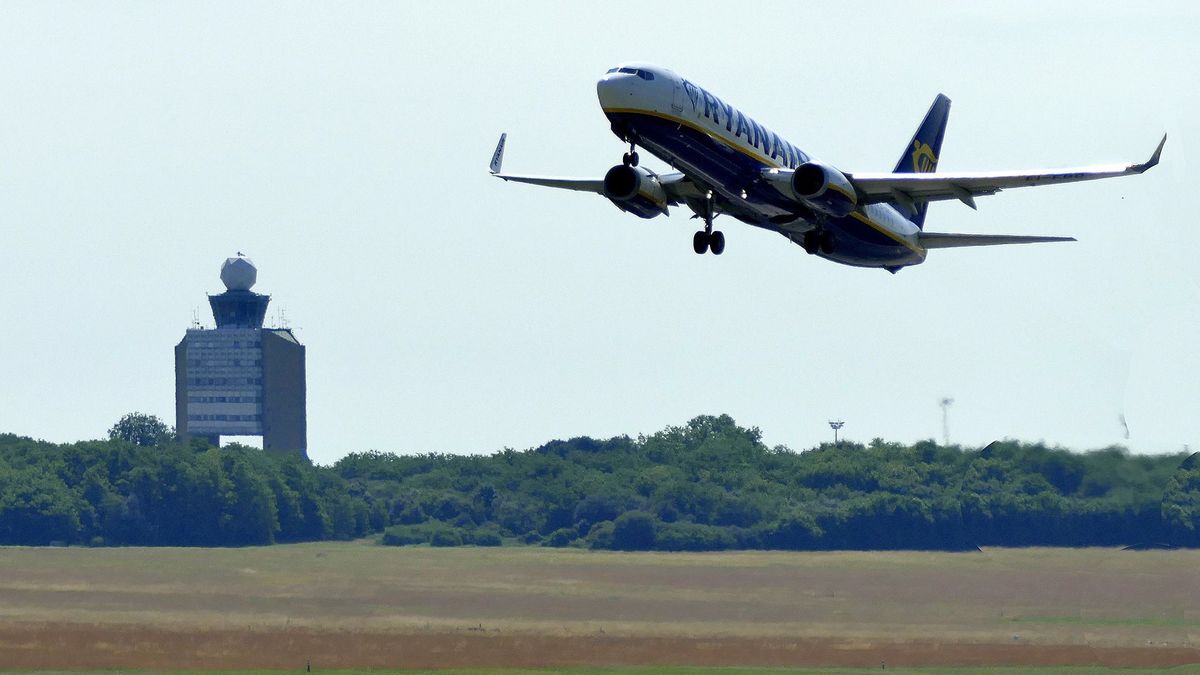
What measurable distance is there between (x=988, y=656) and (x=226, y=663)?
95.0 feet

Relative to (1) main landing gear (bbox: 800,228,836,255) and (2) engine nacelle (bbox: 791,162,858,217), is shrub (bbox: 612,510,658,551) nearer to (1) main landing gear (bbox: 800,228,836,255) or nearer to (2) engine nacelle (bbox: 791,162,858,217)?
(1) main landing gear (bbox: 800,228,836,255)

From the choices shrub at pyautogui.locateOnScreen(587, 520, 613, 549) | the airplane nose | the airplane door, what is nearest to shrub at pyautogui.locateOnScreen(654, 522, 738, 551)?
shrub at pyautogui.locateOnScreen(587, 520, 613, 549)

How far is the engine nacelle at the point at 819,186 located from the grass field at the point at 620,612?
23.5m

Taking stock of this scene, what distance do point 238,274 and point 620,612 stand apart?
11094cm

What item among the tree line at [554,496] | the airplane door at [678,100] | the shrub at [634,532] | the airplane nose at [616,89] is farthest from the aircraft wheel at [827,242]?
Answer: the shrub at [634,532]

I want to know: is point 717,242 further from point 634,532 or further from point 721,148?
point 634,532

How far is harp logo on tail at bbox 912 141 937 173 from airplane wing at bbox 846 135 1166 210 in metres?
14.7

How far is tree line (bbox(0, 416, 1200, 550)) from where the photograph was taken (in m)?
110

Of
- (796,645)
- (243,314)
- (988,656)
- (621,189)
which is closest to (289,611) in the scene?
(796,645)

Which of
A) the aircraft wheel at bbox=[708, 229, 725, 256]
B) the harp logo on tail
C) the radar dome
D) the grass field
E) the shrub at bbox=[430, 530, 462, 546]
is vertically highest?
the radar dome

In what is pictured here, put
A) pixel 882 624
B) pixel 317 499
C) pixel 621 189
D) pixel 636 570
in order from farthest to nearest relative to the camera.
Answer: pixel 317 499 → pixel 636 570 → pixel 882 624 → pixel 621 189

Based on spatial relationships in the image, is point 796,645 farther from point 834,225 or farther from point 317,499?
point 317,499

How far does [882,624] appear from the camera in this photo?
86688 mm

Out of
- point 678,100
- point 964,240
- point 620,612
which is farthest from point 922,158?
point 620,612
